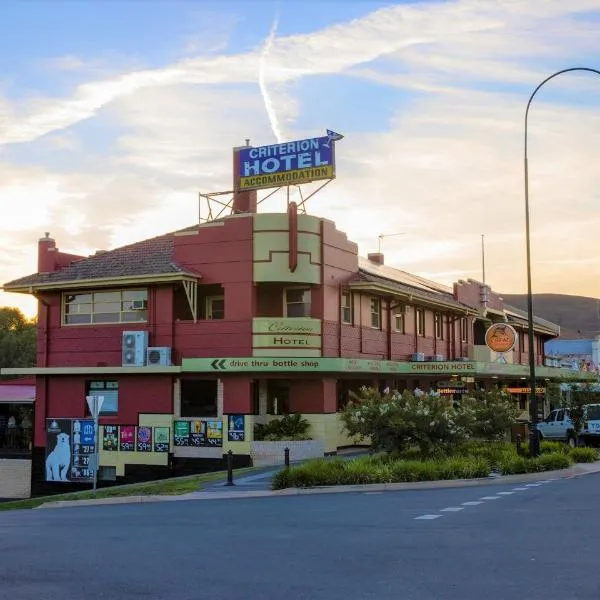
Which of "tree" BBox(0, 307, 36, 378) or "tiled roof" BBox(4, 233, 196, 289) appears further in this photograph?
"tree" BBox(0, 307, 36, 378)

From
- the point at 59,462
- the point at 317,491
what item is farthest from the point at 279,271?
the point at 317,491

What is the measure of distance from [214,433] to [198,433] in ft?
2.44

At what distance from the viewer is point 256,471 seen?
1120 inches

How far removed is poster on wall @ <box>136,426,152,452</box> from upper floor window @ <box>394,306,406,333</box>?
1245 cm

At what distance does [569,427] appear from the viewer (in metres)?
38.6

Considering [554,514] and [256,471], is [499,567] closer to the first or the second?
[554,514]

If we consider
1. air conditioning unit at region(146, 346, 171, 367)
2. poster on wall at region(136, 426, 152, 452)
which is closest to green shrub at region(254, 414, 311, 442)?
air conditioning unit at region(146, 346, 171, 367)

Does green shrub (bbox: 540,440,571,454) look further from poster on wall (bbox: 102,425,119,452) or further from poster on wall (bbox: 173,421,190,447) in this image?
poster on wall (bbox: 102,425,119,452)

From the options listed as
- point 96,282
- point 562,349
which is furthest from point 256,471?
point 562,349

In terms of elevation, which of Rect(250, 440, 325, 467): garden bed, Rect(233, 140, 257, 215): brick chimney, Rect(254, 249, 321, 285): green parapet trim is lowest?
Rect(250, 440, 325, 467): garden bed

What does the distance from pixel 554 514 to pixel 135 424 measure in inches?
867

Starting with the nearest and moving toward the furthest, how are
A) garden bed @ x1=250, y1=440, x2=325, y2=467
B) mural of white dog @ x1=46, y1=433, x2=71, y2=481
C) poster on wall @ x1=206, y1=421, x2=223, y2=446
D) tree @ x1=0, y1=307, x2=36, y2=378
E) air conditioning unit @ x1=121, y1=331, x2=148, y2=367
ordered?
garden bed @ x1=250, y1=440, x2=325, y2=467, poster on wall @ x1=206, y1=421, x2=223, y2=446, air conditioning unit @ x1=121, y1=331, x2=148, y2=367, mural of white dog @ x1=46, y1=433, x2=71, y2=481, tree @ x1=0, y1=307, x2=36, y2=378

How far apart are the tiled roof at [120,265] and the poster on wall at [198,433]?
590cm

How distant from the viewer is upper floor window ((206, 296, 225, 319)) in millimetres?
34406
